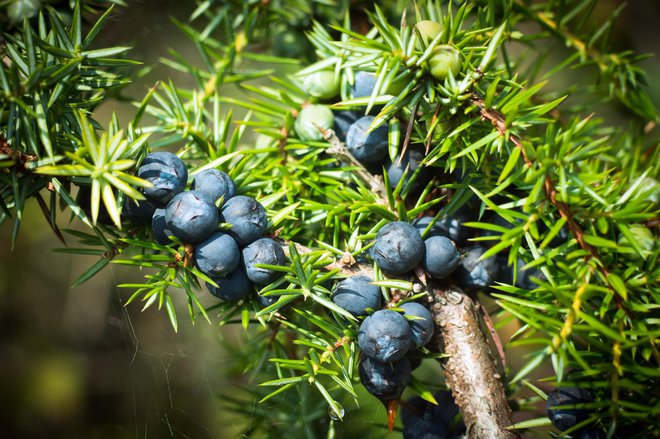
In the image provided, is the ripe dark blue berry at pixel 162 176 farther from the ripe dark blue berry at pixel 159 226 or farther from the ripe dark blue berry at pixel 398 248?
the ripe dark blue berry at pixel 398 248

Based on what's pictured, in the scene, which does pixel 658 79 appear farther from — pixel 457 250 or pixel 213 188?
pixel 213 188

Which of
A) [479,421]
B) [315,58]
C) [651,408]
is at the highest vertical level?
[315,58]

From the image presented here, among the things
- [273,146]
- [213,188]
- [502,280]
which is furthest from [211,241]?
[502,280]

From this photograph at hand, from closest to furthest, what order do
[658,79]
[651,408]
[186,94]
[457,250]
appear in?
[651,408] → [457,250] → [186,94] → [658,79]

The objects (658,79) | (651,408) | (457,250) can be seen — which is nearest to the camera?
(651,408)

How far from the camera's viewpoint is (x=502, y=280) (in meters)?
0.55

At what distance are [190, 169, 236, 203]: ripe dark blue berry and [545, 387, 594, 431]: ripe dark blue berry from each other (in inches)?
14.8

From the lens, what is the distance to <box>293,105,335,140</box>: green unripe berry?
57 centimetres

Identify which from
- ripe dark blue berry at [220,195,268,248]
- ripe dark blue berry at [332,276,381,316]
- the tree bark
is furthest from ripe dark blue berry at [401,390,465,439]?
ripe dark blue berry at [220,195,268,248]

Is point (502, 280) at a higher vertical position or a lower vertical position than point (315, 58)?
lower

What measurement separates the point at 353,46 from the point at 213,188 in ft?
0.66

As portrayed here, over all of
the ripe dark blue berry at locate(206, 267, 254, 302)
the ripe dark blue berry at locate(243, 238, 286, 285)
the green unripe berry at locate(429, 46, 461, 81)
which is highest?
the green unripe berry at locate(429, 46, 461, 81)

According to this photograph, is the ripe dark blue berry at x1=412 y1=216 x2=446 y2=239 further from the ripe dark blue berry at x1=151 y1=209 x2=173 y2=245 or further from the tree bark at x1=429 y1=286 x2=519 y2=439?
the ripe dark blue berry at x1=151 y1=209 x2=173 y2=245

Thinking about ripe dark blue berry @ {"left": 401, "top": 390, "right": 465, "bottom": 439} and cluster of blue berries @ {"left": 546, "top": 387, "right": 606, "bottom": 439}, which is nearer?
cluster of blue berries @ {"left": 546, "top": 387, "right": 606, "bottom": 439}
